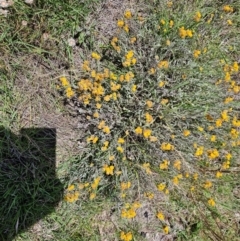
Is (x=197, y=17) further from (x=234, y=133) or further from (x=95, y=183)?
(x=95, y=183)

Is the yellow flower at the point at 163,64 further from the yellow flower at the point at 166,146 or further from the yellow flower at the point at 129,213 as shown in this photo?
the yellow flower at the point at 129,213

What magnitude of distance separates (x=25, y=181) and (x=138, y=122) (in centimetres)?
106

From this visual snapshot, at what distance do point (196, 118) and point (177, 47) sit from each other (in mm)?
615

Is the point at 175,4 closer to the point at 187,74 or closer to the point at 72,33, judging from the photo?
the point at 187,74

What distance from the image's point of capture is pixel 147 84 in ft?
9.38

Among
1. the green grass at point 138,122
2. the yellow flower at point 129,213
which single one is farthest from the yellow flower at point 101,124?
the yellow flower at point 129,213

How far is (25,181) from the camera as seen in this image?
284cm

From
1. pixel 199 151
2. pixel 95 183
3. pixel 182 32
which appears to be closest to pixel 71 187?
pixel 95 183

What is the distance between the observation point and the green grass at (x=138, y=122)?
9.18ft

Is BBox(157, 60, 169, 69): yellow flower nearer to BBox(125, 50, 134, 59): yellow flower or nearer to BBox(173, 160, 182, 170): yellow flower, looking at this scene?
BBox(125, 50, 134, 59): yellow flower

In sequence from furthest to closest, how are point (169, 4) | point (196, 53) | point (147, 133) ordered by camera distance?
point (169, 4)
point (196, 53)
point (147, 133)

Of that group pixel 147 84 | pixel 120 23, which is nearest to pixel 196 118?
pixel 147 84

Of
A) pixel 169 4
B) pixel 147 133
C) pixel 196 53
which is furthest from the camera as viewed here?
pixel 169 4

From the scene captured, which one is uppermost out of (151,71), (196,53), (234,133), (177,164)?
(196,53)
